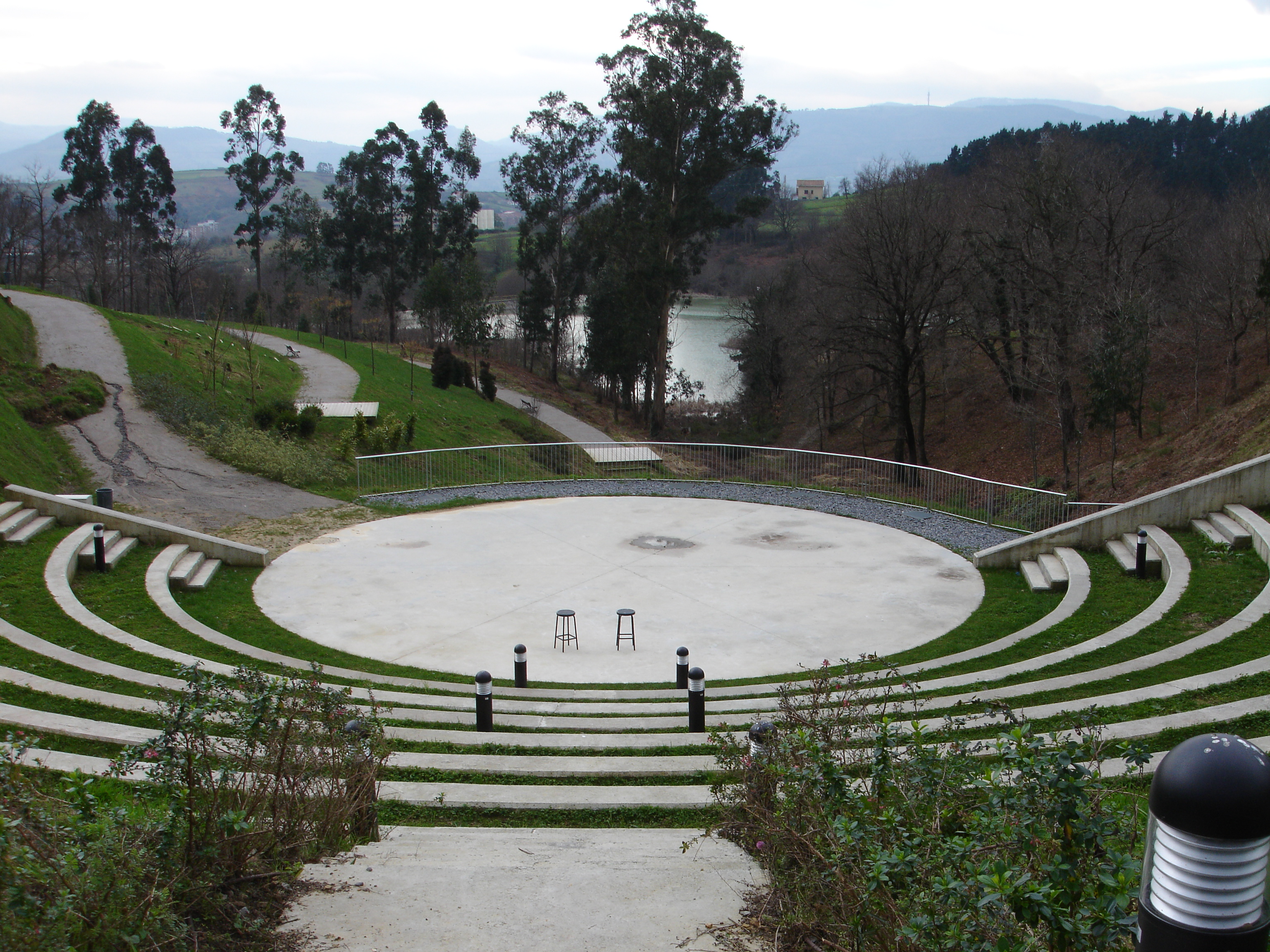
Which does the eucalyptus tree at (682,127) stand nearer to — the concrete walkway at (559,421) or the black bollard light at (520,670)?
the concrete walkway at (559,421)

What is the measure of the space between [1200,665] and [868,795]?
705 cm

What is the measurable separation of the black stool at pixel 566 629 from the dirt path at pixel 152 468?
30.5 ft

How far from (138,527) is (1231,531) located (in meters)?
18.8

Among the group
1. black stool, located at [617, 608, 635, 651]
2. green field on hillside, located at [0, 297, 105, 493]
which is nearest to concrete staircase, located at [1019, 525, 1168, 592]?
black stool, located at [617, 608, 635, 651]

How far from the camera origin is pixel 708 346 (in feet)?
300

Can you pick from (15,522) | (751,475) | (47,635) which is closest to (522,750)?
(47,635)

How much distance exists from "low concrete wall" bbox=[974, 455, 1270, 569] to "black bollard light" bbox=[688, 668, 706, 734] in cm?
998

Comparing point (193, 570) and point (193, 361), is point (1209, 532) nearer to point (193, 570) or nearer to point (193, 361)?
point (193, 570)

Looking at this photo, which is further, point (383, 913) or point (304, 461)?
point (304, 461)

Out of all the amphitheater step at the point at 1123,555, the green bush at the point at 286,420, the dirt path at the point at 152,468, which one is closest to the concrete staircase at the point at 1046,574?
the amphitheater step at the point at 1123,555

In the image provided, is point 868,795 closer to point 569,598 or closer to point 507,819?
point 507,819

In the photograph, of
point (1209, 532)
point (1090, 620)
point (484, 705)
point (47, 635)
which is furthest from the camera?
point (1209, 532)

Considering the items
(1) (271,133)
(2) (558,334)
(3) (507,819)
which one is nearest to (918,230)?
(3) (507,819)

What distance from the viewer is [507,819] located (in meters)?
7.09
